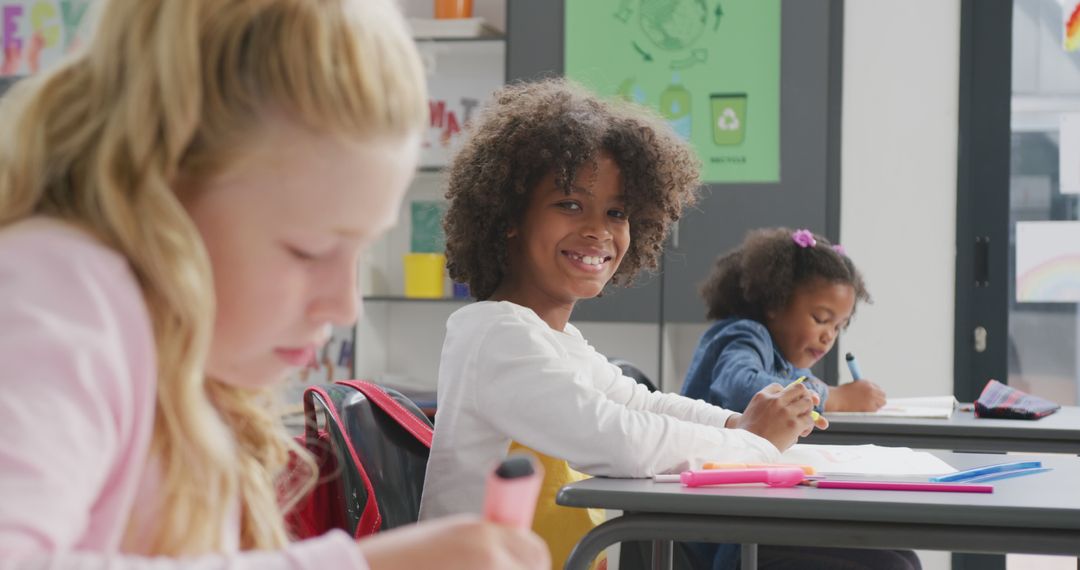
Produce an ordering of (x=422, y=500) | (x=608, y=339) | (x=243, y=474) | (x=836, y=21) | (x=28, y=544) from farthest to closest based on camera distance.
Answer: (x=608, y=339) < (x=836, y=21) < (x=422, y=500) < (x=243, y=474) < (x=28, y=544)

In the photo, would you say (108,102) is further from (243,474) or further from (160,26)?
(243,474)

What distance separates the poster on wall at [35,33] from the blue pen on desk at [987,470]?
4.33m

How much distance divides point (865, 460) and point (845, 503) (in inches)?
15.5

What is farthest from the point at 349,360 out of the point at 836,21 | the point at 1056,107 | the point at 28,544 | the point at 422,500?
the point at 28,544

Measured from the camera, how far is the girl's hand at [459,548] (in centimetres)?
58

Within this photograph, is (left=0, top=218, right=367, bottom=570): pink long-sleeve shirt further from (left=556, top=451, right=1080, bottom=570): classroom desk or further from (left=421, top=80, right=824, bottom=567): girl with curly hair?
(left=421, top=80, right=824, bottom=567): girl with curly hair

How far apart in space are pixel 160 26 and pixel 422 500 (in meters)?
1.09

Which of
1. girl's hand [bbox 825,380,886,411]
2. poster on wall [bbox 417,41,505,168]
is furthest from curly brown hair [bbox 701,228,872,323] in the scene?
poster on wall [bbox 417,41,505,168]

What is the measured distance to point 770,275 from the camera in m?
2.86

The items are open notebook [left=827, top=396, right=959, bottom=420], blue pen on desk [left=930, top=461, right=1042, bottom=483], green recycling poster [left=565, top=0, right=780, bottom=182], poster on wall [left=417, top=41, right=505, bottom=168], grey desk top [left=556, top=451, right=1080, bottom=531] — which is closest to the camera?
grey desk top [left=556, top=451, right=1080, bottom=531]

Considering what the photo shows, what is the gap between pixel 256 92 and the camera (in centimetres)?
60

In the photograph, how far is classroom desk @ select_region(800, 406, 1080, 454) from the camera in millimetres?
2322

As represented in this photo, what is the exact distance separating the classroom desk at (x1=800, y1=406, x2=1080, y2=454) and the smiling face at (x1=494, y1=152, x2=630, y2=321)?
27.5 inches

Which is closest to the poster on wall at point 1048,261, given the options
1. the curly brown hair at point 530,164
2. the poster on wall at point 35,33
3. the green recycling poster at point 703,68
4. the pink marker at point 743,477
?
the green recycling poster at point 703,68
